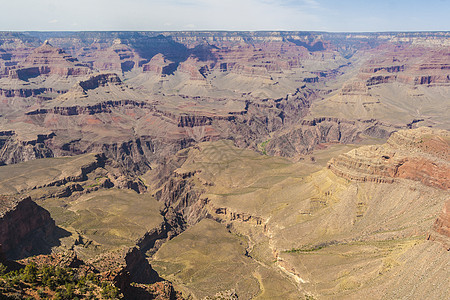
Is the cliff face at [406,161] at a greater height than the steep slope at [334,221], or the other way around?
the cliff face at [406,161]

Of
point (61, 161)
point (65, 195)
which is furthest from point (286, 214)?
point (61, 161)

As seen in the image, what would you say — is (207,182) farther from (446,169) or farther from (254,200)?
(446,169)

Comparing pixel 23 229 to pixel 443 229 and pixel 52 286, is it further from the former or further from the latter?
pixel 443 229

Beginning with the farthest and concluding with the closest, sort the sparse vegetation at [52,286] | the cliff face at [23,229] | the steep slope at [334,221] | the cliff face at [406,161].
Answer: the cliff face at [406,161], the cliff face at [23,229], the steep slope at [334,221], the sparse vegetation at [52,286]

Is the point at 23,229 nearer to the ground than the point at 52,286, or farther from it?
nearer to the ground

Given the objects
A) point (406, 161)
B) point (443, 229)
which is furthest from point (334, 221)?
point (406, 161)

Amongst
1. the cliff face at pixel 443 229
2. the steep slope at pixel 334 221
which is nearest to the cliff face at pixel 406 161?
the steep slope at pixel 334 221

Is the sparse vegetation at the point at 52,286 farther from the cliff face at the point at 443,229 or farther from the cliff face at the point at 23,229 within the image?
the cliff face at the point at 443,229

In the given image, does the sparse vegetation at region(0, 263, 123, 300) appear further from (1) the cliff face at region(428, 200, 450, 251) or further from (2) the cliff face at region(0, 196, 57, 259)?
(1) the cliff face at region(428, 200, 450, 251)
